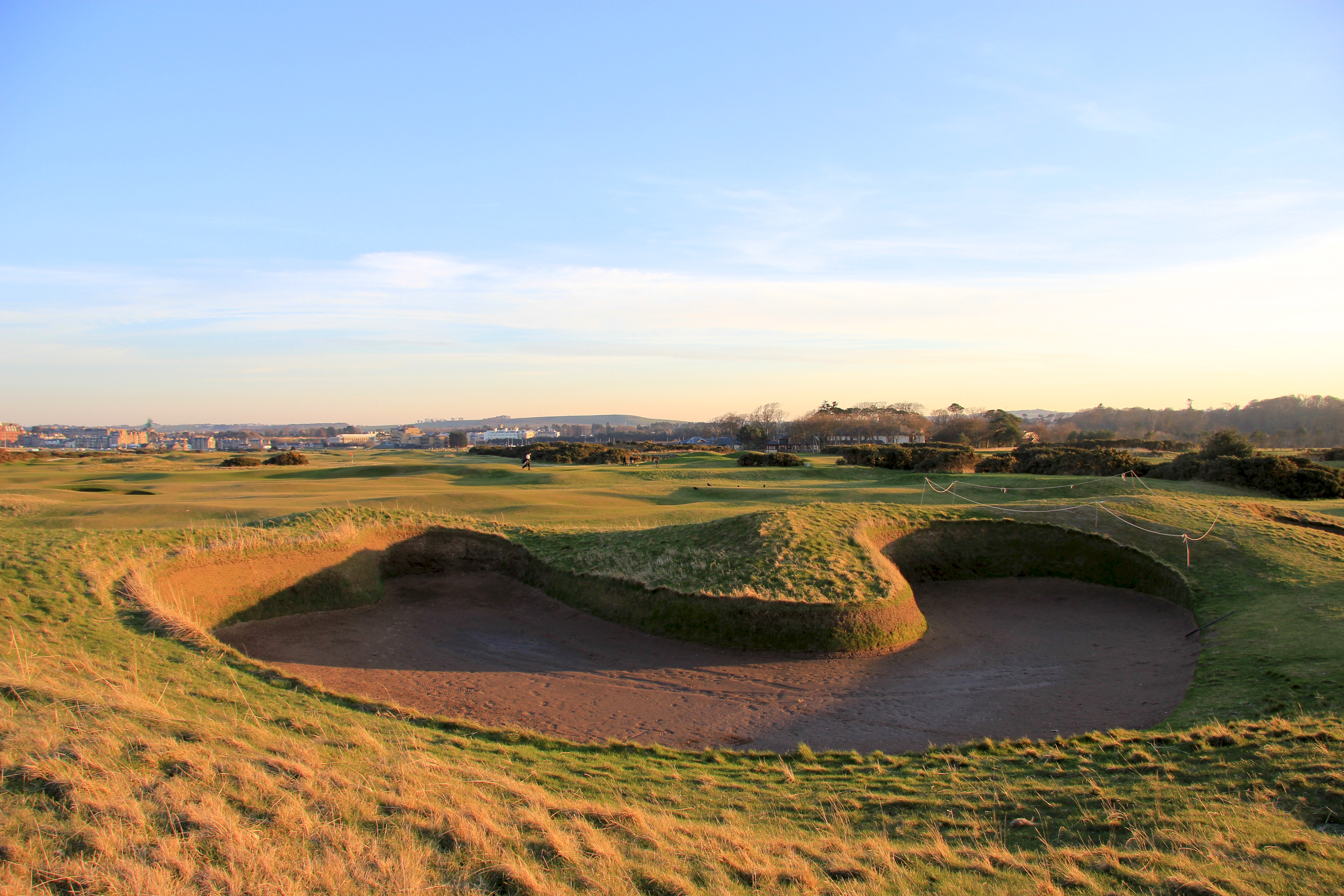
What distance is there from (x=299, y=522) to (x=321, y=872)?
1421 centimetres

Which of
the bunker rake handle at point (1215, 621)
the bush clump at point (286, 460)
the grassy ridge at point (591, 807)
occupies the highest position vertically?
the bush clump at point (286, 460)

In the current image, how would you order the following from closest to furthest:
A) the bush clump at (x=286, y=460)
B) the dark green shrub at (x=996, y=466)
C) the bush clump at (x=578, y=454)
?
the dark green shrub at (x=996, y=466)
the bush clump at (x=286, y=460)
the bush clump at (x=578, y=454)

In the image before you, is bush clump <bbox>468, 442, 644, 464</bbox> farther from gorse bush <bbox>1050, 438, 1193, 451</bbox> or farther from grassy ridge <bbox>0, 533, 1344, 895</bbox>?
grassy ridge <bbox>0, 533, 1344, 895</bbox>

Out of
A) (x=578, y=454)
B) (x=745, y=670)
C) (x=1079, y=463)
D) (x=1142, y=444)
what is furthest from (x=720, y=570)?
(x=1142, y=444)

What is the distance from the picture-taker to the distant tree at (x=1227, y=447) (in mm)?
39156

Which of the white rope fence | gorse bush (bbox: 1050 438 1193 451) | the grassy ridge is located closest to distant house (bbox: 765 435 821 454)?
gorse bush (bbox: 1050 438 1193 451)

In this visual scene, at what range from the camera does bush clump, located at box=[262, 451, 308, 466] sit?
189ft

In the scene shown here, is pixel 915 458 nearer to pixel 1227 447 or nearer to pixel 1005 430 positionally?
pixel 1227 447

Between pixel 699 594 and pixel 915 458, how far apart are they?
126 feet

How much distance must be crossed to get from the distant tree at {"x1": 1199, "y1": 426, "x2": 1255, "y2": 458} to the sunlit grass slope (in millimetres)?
31187

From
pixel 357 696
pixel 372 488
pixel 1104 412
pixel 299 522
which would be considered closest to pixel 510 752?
pixel 357 696

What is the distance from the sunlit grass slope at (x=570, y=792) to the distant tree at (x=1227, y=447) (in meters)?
31.2

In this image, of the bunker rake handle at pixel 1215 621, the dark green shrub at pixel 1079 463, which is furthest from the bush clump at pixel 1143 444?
the bunker rake handle at pixel 1215 621

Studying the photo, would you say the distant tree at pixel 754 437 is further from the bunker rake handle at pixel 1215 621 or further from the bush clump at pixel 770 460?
the bunker rake handle at pixel 1215 621
